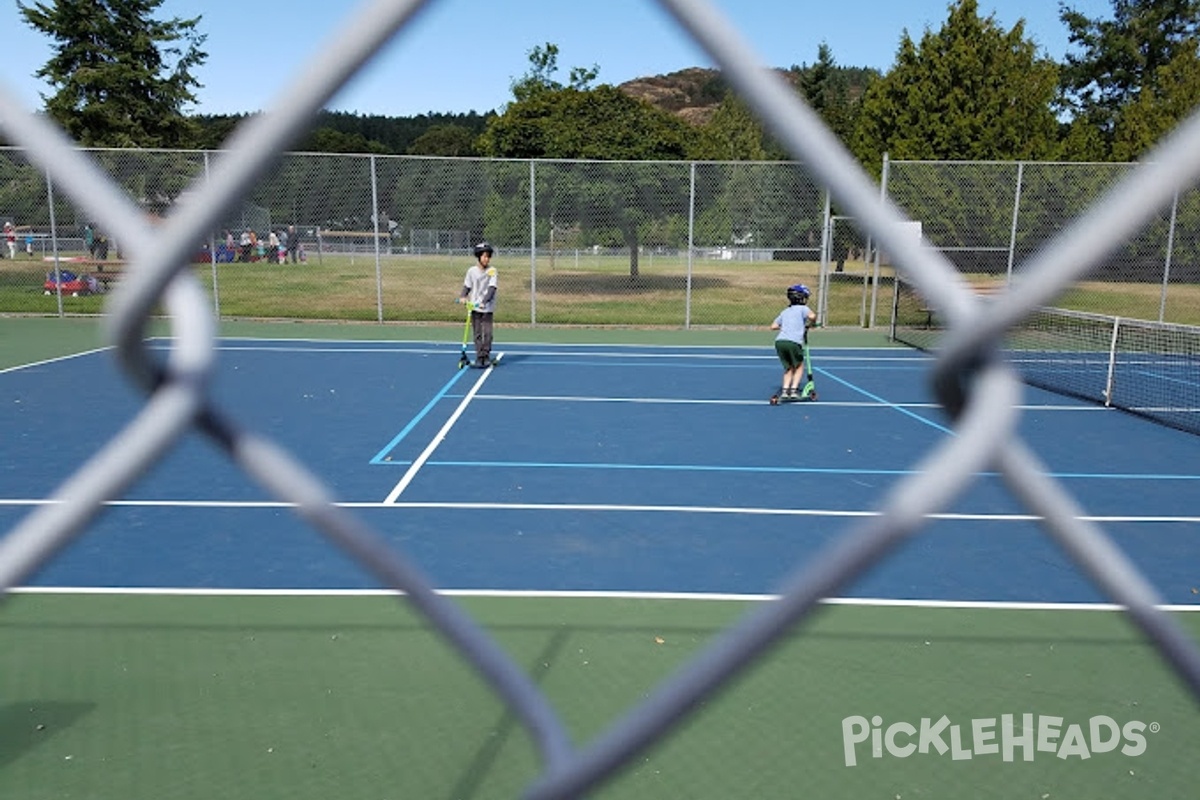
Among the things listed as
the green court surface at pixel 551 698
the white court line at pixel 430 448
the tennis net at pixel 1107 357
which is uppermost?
the tennis net at pixel 1107 357

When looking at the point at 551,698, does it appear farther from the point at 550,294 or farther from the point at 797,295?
the point at 550,294

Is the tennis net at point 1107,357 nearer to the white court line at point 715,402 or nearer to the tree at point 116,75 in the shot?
the white court line at point 715,402

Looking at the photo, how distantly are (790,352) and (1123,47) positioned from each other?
38069 millimetres

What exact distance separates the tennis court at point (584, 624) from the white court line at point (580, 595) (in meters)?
0.02

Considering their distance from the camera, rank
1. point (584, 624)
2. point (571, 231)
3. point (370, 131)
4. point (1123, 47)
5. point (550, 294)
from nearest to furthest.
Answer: point (584, 624) → point (571, 231) → point (550, 294) → point (1123, 47) → point (370, 131)

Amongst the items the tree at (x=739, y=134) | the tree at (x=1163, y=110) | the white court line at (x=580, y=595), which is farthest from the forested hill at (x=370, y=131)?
the white court line at (x=580, y=595)

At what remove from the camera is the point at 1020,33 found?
23.9 meters

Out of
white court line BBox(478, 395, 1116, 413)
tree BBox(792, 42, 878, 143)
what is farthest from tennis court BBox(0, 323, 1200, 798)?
tree BBox(792, 42, 878, 143)

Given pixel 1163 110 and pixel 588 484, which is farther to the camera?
pixel 1163 110

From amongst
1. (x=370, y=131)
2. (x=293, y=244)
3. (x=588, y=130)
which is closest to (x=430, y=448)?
(x=293, y=244)

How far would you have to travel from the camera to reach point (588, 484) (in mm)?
7141

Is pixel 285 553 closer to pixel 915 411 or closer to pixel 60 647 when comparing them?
pixel 60 647

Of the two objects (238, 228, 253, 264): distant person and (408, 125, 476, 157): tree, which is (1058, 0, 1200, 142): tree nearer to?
(238, 228, 253, 264): distant person

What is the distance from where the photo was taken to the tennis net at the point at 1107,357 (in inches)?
431
